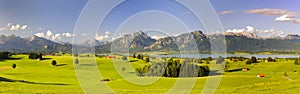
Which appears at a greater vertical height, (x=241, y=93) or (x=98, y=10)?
(x=98, y=10)

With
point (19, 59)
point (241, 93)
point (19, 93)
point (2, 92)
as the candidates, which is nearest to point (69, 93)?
point (19, 93)

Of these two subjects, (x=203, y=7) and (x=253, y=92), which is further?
(x=253, y=92)

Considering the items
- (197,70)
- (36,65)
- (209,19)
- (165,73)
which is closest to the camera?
(209,19)

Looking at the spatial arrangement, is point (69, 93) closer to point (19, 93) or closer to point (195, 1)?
point (19, 93)

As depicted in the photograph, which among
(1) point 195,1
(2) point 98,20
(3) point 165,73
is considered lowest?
(3) point 165,73

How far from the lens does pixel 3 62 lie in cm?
13188

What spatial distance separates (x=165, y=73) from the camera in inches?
3455

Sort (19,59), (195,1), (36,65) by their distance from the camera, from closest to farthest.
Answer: (195,1) < (36,65) < (19,59)

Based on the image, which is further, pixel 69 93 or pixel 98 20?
pixel 69 93

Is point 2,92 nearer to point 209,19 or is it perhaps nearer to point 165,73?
point 209,19

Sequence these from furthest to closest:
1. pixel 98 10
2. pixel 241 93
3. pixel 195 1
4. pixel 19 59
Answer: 1. pixel 19 59
2. pixel 241 93
3. pixel 195 1
4. pixel 98 10

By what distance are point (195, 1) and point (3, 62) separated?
130 metres

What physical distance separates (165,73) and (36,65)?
64.5 m

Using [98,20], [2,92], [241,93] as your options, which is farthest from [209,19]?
[2,92]
